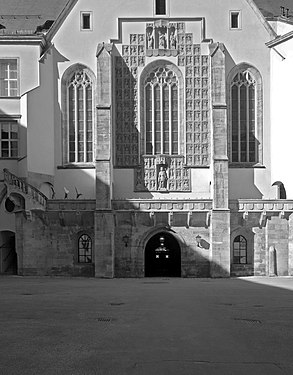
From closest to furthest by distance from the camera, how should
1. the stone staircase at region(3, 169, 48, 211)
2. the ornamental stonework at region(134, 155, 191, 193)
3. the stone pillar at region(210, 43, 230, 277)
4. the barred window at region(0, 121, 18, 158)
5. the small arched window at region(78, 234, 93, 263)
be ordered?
1. the stone staircase at region(3, 169, 48, 211)
2. the stone pillar at region(210, 43, 230, 277)
3. the small arched window at region(78, 234, 93, 263)
4. the barred window at region(0, 121, 18, 158)
5. the ornamental stonework at region(134, 155, 191, 193)

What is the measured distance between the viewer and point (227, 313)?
19547 millimetres

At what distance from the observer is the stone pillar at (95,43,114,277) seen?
124ft

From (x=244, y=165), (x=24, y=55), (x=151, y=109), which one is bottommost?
(x=244, y=165)

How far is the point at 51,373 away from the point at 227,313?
9378 millimetres

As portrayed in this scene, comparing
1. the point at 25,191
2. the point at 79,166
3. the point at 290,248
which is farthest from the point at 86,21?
the point at 290,248

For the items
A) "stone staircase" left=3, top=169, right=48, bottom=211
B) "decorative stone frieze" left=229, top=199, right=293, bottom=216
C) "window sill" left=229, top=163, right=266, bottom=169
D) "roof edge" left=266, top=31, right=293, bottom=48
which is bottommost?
"decorative stone frieze" left=229, top=199, right=293, bottom=216

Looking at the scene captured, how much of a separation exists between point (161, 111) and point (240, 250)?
9.27 m

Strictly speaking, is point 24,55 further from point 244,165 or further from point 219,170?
point 244,165

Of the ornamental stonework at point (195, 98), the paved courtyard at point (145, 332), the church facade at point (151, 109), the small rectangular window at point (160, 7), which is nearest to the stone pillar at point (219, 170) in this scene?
the church facade at point (151, 109)

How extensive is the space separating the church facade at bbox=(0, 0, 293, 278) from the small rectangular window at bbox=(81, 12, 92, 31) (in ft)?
0.25

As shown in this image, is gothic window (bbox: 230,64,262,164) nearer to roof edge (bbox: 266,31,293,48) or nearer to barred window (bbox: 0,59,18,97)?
roof edge (bbox: 266,31,293,48)

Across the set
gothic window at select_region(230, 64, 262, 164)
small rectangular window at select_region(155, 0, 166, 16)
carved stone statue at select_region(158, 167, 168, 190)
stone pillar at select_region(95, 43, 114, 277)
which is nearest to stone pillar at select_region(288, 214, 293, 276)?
gothic window at select_region(230, 64, 262, 164)

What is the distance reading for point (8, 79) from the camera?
134ft

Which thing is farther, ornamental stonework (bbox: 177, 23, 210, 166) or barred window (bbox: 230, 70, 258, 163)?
barred window (bbox: 230, 70, 258, 163)
